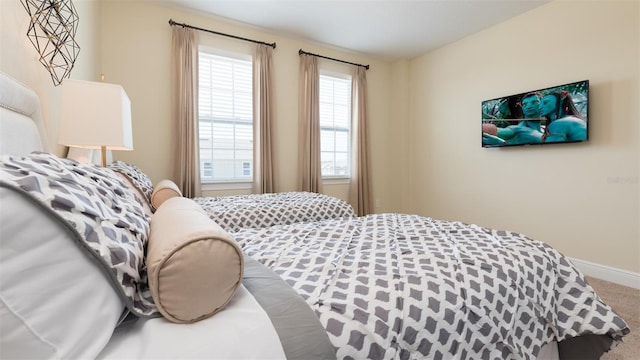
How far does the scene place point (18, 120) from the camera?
104cm

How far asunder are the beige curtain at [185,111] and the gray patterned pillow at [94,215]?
101 inches

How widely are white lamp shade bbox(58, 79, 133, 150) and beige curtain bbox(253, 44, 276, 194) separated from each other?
6.60 ft

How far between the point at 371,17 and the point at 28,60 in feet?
10.1

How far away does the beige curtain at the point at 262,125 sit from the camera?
3.64 metres

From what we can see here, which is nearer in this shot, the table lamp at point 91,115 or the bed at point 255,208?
the table lamp at point 91,115

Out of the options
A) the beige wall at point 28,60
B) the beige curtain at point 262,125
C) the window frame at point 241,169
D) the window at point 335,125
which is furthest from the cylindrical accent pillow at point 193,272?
the window at point 335,125

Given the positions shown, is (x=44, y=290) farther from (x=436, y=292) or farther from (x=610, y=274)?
(x=610, y=274)

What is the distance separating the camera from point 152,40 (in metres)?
3.14

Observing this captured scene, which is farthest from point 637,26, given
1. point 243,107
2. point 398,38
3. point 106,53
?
point 106,53

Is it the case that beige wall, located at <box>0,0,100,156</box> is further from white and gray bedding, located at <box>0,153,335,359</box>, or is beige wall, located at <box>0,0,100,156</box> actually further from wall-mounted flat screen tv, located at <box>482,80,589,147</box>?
wall-mounted flat screen tv, located at <box>482,80,589,147</box>

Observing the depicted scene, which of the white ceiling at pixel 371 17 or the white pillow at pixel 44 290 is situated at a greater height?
the white ceiling at pixel 371 17

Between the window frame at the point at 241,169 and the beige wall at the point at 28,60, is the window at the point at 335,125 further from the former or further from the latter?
the beige wall at the point at 28,60

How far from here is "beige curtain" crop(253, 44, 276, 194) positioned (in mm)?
3641

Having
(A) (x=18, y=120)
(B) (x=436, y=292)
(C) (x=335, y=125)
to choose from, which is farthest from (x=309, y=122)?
(B) (x=436, y=292)
